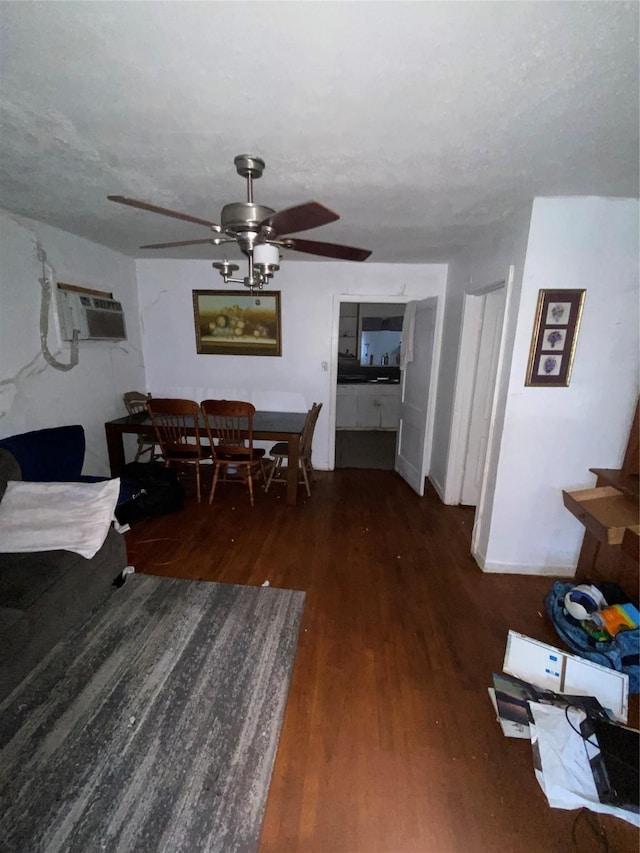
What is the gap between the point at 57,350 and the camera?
8.80 ft

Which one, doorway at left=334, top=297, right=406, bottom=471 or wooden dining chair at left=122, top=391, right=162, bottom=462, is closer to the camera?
wooden dining chair at left=122, top=391, right=162, bottom=462

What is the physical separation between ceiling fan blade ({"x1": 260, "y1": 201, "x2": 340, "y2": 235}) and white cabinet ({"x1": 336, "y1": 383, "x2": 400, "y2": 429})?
4.18 metres

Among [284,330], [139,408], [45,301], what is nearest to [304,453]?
[284,330]

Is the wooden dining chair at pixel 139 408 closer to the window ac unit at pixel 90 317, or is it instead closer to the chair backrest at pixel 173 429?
the chair backrest at pixel 173 429

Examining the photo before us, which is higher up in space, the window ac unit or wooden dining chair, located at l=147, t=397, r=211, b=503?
the window ac unit

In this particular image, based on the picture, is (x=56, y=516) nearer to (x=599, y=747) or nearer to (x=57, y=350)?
(x=57, y=350)

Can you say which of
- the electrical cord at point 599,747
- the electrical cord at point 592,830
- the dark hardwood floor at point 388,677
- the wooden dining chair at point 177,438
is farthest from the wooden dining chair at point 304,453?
the electrical cord at point 592,830

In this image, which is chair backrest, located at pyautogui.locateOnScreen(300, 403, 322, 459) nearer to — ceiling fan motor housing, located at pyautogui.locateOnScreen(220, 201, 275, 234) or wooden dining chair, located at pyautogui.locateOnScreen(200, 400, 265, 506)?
wooden dining chair, located at pyautogui.locateOnScreen(200, 400, 265, 506)

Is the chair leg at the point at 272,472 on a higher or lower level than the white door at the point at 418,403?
lower

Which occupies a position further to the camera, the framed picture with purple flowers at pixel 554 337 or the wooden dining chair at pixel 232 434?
the wooden dining chair at pixel 232 434

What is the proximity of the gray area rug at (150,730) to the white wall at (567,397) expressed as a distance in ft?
5.16

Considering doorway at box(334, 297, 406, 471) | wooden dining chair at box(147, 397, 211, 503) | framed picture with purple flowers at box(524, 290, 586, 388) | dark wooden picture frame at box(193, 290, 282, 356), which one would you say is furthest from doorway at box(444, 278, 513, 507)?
wooden dining chair at box(147, 397, 211, 503)

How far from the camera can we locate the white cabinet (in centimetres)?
552

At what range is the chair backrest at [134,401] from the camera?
349cm
